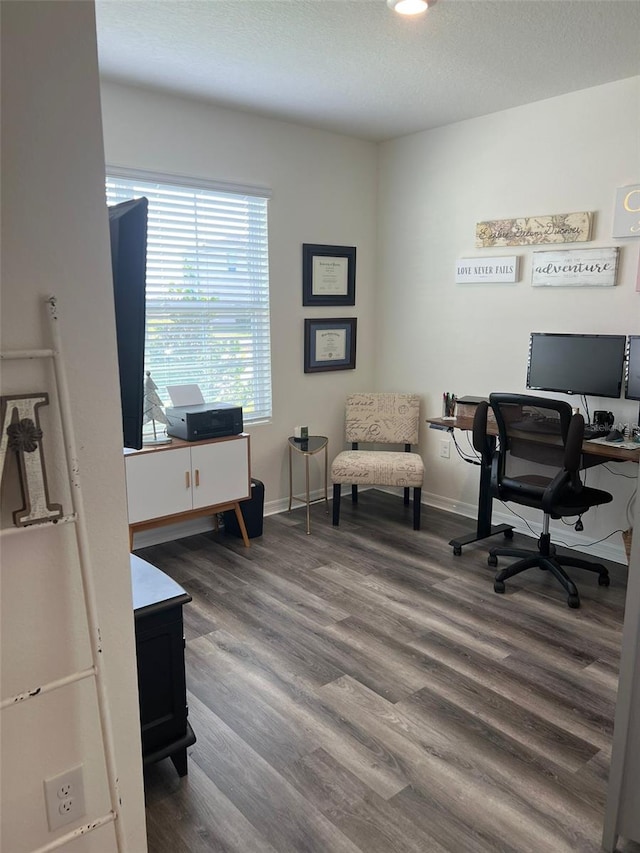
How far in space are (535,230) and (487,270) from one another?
394 mm

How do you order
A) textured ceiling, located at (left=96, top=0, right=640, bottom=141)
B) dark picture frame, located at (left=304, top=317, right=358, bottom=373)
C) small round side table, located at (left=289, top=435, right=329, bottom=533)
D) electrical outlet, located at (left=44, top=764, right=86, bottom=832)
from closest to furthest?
1. electrical outlet, located at (left=44, top=764, right=86, bottom=832)
2. textured ceiling, located at (left=96, top=0, right=640, bottom=141)
3. small round side table, located at (left=289, top=435, right=329, bottom=533)
4. dark picture frame, located at (left=304, top=317, right=358, bottom=373)

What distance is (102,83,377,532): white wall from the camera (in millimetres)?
3596

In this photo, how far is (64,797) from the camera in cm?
142

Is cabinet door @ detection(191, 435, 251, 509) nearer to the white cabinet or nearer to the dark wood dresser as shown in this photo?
the white cabinet

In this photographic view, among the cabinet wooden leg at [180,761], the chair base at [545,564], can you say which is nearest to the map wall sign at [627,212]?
the chair base at [545,564]

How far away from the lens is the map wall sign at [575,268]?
11.5ft

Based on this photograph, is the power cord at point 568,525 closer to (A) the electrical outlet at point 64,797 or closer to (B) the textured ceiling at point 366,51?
(B) the textured ceiling at point 366,51

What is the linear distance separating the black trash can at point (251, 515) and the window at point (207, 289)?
566 mm

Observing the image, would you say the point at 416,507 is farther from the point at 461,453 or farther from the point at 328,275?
the point at 328,275

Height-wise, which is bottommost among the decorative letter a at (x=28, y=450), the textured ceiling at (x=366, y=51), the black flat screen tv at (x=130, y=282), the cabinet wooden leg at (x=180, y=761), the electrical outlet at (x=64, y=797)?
the cabinet wooden leg at (x=180, y=761)

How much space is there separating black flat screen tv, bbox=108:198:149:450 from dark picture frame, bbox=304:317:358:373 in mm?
3095

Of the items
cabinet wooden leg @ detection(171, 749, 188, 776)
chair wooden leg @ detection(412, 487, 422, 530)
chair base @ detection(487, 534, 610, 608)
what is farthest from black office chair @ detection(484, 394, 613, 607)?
cabinet wooden leg @ detection(171, 749, 188, 776)

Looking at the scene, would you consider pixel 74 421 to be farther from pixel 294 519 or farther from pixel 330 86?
pixel 294 519

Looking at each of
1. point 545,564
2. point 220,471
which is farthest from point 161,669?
point 545,564
